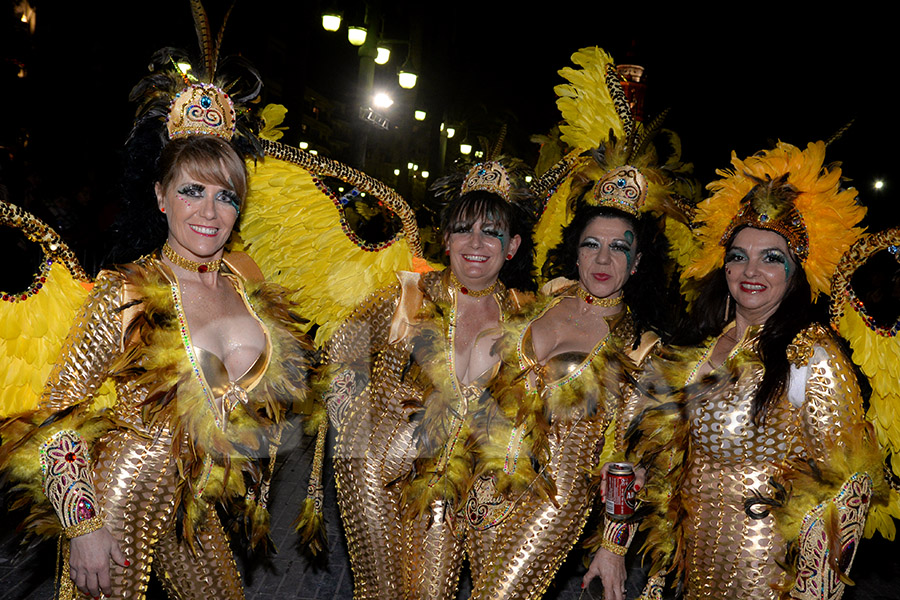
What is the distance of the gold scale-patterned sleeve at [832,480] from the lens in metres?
2.03

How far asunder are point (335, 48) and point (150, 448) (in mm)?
29708

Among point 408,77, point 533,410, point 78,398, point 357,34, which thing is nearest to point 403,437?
point 533,410

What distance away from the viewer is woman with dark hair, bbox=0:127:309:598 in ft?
6.06

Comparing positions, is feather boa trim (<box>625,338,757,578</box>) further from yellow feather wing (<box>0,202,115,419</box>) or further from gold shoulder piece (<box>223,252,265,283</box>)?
yellow feather wing (<box>0,202,115,419</box>)

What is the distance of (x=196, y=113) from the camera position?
220 cm

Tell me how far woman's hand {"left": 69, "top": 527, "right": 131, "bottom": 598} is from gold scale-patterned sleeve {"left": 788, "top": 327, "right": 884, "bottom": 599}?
2.21 m

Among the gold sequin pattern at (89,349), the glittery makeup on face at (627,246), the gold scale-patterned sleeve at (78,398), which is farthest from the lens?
the glittery makeup on face at (627,246)

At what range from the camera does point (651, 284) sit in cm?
282

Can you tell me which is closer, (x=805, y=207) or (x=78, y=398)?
(x=78, y=398)

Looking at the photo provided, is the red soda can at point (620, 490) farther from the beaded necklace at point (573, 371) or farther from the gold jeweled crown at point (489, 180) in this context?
the gold jeweled crown at point (489, 180)

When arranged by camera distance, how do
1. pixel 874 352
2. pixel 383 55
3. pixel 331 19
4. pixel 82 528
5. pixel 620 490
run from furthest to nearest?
pixel 383 55 < pixel 331 19 < pixel 620 490 < pixel 874 352 < pixel 82 528

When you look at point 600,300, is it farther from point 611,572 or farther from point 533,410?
point 611,572

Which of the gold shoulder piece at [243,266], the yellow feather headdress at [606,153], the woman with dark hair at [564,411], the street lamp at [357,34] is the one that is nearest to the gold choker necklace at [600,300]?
the woman with dark hair at [564,411]

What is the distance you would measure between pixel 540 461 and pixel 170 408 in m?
1.43
